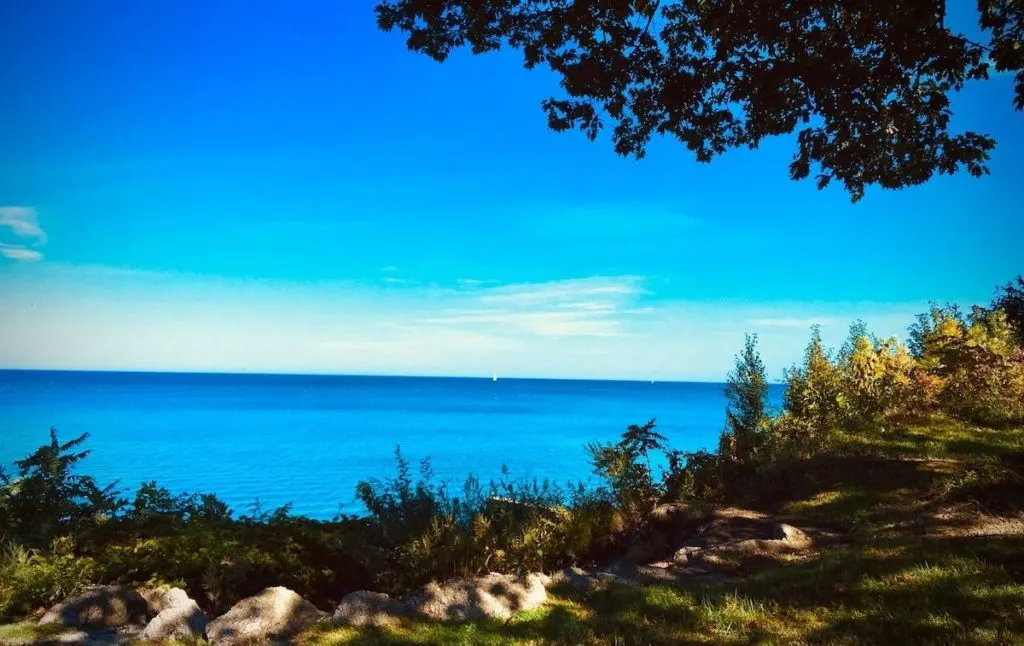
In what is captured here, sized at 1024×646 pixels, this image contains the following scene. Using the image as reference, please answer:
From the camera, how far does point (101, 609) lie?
5324 mm

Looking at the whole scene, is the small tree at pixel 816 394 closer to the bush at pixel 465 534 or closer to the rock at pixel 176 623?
the bush at pixel 465 534

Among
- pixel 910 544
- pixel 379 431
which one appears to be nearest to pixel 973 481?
pixel 910 544

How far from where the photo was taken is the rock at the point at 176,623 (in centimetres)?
484

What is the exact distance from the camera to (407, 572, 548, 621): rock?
17.7ft

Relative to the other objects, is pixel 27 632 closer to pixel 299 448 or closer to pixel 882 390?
pixel 882 390

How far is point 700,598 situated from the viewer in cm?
537

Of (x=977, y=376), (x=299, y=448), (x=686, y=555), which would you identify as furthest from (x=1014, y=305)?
(x=299, y=448)

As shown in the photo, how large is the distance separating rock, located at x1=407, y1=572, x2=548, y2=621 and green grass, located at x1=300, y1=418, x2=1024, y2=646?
0.62 ft

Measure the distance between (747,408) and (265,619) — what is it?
32.3 ft

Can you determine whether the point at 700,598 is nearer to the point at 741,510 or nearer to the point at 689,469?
the point at 741,510

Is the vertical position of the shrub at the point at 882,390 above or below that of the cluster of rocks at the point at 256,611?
above

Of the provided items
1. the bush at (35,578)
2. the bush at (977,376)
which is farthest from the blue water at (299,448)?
the bush at (977,376)

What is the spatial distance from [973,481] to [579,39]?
8.14 meters

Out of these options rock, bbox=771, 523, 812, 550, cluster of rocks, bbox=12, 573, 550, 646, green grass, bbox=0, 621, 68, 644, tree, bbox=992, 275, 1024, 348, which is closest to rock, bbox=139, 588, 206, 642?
cluster of rocks, bbox=12, 573, 550, 646
